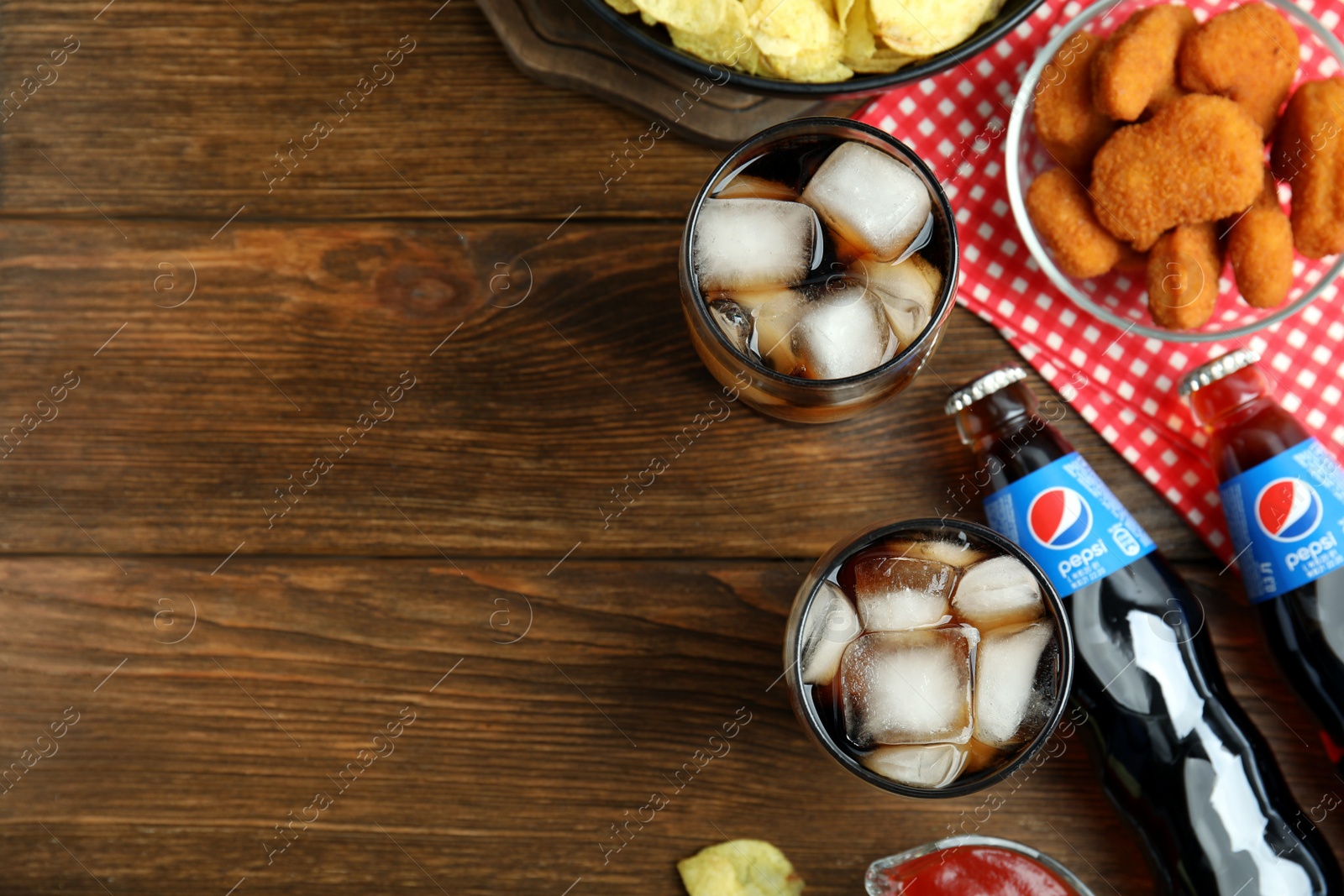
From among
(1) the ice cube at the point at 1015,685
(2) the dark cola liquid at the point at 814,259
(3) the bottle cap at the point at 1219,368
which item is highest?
(2) the dark cola liquid at the point at 814,259

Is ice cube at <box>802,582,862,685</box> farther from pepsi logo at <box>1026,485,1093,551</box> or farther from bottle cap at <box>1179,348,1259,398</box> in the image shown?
bottle cap at <box>1179,348,1259,398</box>

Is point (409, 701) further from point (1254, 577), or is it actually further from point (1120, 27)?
point (1120, 27)

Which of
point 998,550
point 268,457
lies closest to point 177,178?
point 268,457

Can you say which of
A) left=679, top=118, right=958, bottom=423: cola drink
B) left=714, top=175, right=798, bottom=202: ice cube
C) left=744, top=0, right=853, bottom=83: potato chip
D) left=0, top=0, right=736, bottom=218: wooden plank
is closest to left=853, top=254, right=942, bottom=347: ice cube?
left=679, top=118, right=958, bottom=423: cola drink

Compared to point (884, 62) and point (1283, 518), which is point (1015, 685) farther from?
point (884, 62)

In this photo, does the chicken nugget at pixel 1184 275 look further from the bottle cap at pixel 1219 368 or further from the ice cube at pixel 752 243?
the ice cube at pixel 752 243

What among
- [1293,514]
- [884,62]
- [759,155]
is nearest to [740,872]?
[1293,514]

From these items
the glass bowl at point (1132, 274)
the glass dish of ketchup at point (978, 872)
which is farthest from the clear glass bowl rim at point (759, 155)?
the glass dish of ketchup at point (978, 872)
